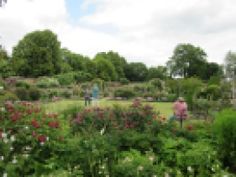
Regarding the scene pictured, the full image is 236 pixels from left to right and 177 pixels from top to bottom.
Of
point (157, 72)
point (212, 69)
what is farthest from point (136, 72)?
point (212, 69)

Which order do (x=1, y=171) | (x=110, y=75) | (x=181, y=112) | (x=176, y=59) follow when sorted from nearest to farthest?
(x=1, y=171)
(x=181, y=112)
(x=110, y=75)
(x=176, y=59)

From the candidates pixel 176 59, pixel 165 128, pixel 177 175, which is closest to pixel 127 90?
pixel 165 128

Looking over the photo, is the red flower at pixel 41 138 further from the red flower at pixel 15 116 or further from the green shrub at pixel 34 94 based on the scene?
the green shrub at pixel 34 94

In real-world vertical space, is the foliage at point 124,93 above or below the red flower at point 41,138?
above

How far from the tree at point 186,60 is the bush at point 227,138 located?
209 ft

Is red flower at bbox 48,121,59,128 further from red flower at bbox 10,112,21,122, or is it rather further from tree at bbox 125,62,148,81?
tree at bbox 125,62,148,81

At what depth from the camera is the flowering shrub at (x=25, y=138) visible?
5.64 m

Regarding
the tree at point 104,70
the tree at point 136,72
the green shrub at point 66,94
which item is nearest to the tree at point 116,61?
the tree at point 136,72

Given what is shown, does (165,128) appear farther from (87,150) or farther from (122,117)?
(87,150)

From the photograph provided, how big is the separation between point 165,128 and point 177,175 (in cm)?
219

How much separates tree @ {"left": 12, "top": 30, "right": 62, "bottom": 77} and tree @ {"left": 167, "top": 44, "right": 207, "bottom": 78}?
87.8 feet

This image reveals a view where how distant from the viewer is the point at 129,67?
3031 inches

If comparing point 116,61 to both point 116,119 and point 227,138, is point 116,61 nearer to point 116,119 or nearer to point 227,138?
point 116,119

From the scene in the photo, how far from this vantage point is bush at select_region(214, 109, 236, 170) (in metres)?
6.62
